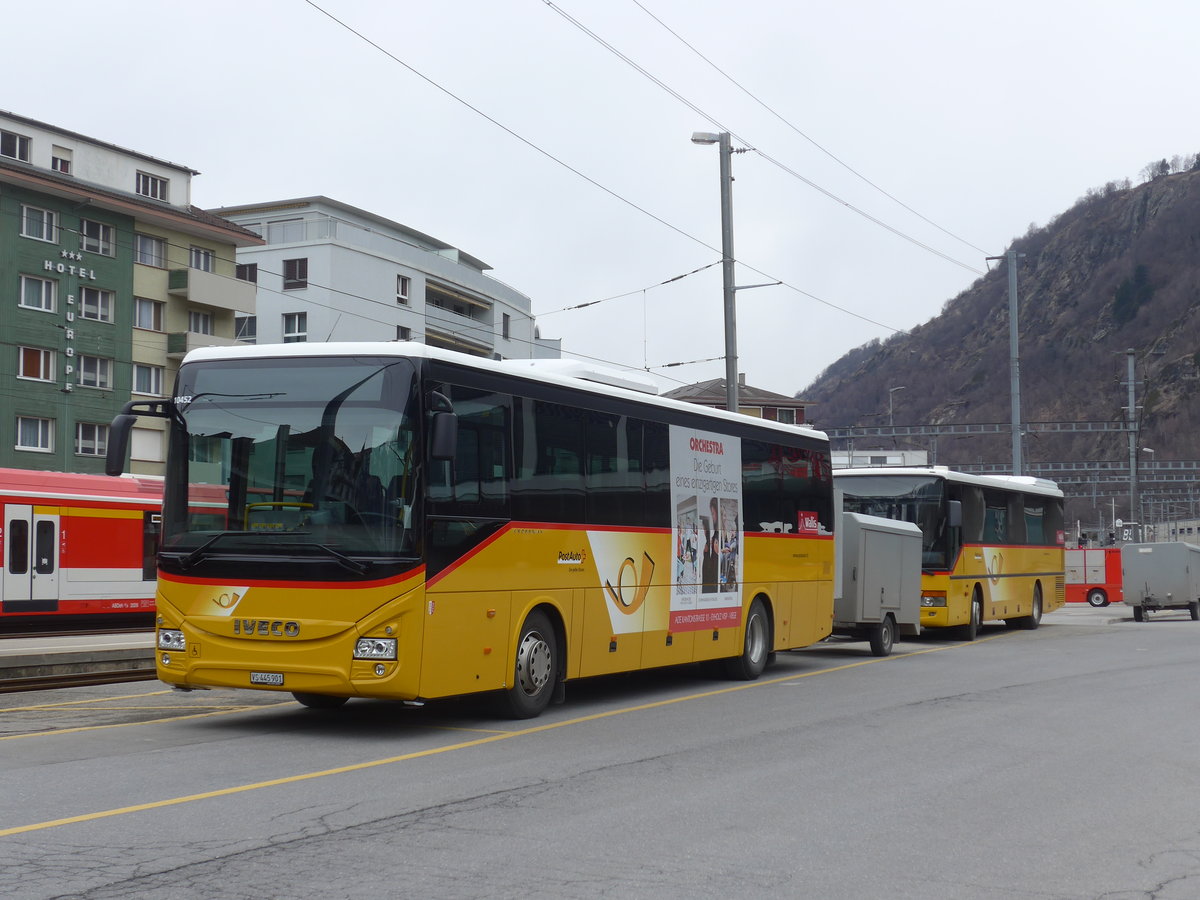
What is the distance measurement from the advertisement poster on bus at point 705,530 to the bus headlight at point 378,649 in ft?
16.9

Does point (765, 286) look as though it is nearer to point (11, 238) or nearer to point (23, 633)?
point (23, 633)

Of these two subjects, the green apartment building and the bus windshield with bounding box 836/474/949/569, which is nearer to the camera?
the bus windshield with bounding box 836/474/949/569

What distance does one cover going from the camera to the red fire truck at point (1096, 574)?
59281mm

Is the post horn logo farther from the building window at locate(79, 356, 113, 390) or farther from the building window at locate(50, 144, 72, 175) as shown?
the building window at locate(50, 144, 72, 175)

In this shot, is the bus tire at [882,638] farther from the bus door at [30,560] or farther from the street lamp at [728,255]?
the bus door at [30,560]

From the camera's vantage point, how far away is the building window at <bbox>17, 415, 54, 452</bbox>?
4862 cm

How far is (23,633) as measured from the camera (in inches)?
1110

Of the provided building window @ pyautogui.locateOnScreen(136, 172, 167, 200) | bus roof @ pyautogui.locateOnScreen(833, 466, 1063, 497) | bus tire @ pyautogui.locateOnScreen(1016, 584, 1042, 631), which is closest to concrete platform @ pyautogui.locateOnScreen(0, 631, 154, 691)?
bus roof @ pyautogui.locateOnScreen(833, 466, 1063, 497)

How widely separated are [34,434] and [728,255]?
1189 inches

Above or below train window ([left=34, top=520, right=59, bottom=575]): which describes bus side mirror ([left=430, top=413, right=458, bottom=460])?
above

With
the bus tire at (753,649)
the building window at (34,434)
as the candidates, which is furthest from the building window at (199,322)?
the bus tire at (753,649)

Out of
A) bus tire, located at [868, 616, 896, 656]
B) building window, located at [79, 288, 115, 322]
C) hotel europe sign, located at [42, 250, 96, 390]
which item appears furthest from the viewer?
building window, located at [79, 288, 115, 322]

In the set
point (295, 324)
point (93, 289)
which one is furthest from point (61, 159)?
point (295, 324)

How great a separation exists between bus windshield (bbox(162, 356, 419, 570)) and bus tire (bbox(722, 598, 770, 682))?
741cm
